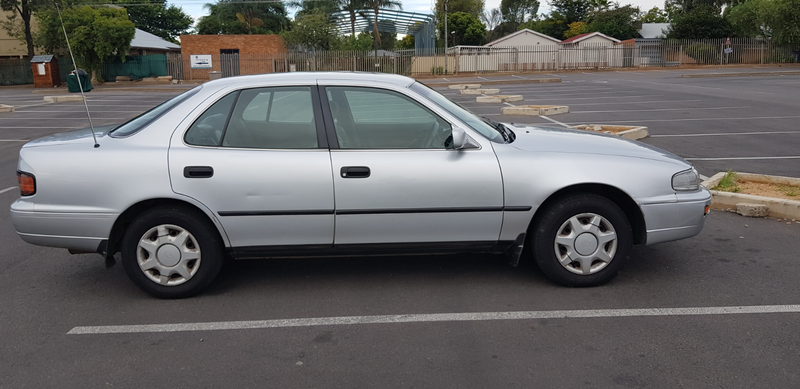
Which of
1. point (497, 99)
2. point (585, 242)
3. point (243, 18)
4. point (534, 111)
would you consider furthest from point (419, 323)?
point (243, 18)

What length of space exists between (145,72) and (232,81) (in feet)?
143

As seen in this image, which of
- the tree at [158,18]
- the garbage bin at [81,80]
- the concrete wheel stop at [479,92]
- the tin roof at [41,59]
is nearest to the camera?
the garbage bin at [81,80]

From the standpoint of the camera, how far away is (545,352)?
153 inches

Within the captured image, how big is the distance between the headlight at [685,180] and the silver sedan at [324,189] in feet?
0.05

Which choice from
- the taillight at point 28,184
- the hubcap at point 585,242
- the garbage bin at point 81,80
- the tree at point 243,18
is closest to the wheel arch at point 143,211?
the taillight at point 28,184

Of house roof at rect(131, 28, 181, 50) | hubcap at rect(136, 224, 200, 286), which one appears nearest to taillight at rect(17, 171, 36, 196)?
hubcap at rect(136, 224, 200, 286)

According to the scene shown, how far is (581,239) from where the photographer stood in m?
4.74

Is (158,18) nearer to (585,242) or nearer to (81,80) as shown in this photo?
(81,80)

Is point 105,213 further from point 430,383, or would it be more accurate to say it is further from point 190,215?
point 430,383

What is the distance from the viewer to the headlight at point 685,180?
4824mm

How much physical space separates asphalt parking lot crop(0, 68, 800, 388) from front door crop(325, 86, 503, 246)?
0.48 m

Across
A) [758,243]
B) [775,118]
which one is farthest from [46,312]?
Result: [775,118]

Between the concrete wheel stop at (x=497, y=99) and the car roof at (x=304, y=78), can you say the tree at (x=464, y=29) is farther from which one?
the car roof at (x=304, y=78)

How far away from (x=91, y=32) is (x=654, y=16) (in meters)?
69.6
